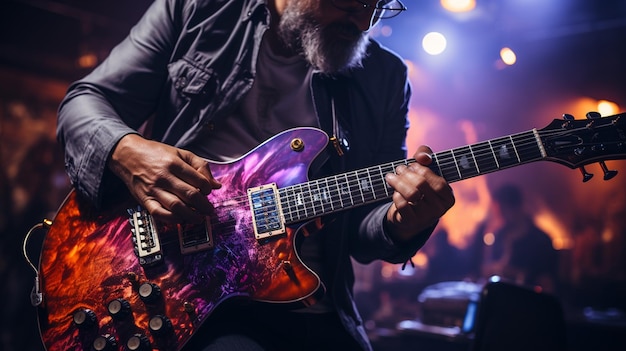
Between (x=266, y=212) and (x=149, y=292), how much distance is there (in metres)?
0.52

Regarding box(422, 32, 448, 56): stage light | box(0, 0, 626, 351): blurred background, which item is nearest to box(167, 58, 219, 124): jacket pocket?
box(0, 0, 626, 351): blurred background

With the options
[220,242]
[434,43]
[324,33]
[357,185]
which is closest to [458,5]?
Answer: [434,43]

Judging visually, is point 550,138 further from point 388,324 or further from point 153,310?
point 388,324

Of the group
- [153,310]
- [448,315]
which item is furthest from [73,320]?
[448,315]

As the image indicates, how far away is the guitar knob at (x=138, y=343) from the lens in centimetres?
160

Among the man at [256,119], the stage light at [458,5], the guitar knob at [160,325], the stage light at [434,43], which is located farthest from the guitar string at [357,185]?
the stage light at [434,43]

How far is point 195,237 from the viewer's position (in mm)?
1759

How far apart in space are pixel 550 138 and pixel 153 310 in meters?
1.67

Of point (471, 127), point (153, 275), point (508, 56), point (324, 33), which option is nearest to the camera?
point (153, 275)

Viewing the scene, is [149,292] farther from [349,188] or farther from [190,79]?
[190,79]

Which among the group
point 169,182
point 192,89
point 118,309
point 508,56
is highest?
point 508,56

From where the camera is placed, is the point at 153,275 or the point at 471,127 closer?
the point at 153,275

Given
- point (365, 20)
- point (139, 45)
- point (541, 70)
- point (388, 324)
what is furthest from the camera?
point (541, 70)

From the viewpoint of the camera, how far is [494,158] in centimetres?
183
